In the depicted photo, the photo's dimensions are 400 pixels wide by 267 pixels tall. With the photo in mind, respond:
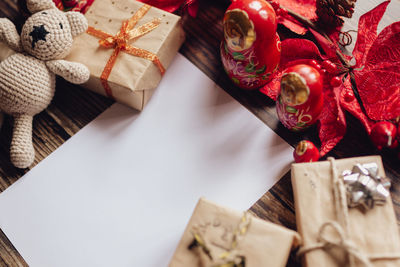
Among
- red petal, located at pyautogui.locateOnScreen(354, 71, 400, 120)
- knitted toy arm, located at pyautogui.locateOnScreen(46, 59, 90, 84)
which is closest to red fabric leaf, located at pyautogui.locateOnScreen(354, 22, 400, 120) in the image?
red petal, located at pyautogui.locateOnScreen(354, 71, 400, 120)

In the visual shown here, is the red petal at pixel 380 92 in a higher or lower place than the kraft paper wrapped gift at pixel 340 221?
higher

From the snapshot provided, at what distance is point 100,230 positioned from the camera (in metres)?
0.67

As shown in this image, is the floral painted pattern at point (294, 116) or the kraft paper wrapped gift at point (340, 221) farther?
the floral painted pattern at point (294, 116)

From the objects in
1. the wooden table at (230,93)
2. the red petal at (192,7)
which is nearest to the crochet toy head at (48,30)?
the wooden table at (230,93)

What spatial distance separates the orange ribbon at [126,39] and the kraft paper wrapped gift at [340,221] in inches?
16.2

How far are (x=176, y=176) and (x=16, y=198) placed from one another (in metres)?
0.34

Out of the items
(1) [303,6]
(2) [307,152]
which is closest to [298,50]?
(1) [303,6]

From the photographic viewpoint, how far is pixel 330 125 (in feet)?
2.23

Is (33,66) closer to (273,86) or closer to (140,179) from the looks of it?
(140,179)

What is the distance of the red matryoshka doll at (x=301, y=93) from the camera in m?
0.57

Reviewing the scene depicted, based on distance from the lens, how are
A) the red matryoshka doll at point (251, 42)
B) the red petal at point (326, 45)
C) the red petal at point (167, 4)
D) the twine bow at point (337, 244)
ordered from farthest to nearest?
the red petal at point (167, 4), the red petal at point (326, 45), the red matryoshka doll at point (251, 42), the twine bow at point (337, 244)

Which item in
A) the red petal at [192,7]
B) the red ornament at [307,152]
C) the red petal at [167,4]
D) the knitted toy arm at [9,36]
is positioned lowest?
the knitted toy arm at [9,36]

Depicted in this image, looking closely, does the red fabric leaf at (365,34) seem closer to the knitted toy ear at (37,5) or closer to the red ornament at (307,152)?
the red ornament at (307,152)

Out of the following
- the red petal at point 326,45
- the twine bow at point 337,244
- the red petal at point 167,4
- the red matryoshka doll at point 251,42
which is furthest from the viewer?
the red petal at point 167,4
